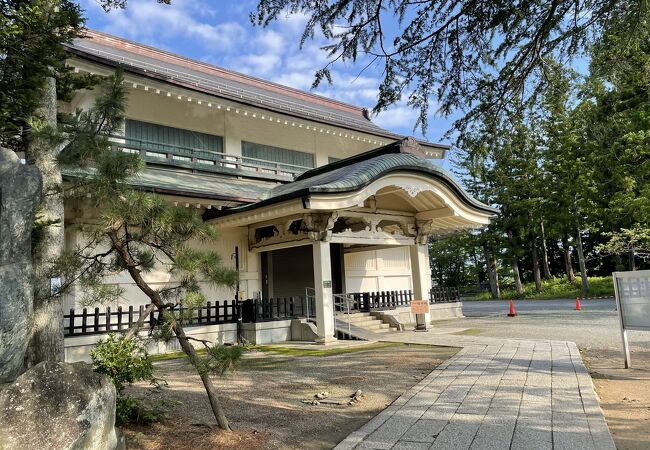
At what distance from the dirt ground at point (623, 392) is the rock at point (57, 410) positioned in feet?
14.8

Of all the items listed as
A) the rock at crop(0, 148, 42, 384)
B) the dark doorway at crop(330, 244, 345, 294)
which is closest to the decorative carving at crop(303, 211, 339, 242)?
the dark doorway at crop(330, 244, 345, 294)

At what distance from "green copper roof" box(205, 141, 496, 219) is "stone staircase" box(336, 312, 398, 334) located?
442cm

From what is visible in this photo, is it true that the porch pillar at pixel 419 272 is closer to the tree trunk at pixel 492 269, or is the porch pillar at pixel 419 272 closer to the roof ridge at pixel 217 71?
the roof ridge at pixel 217 71

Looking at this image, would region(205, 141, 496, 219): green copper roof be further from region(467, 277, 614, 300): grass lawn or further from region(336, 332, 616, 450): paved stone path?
region(467, 277, 614, 300): grass lawn

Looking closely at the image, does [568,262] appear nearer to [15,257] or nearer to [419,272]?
[419,272]

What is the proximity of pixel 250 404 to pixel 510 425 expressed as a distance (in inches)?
123

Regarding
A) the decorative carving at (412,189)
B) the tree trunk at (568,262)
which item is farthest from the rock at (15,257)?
the tree trunk at (568,262)

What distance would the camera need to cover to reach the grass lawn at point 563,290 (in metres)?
25.8

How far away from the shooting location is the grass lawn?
84.8 ft

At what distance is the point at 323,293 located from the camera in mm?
10961

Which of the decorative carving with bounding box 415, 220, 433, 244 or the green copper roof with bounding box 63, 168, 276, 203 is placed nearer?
the green copper roof with bounding box 63, 168, 276, 203

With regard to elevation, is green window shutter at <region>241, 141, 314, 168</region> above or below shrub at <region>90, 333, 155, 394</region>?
above

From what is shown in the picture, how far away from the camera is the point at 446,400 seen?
5.50m

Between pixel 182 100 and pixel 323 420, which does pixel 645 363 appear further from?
pixel 182 100
